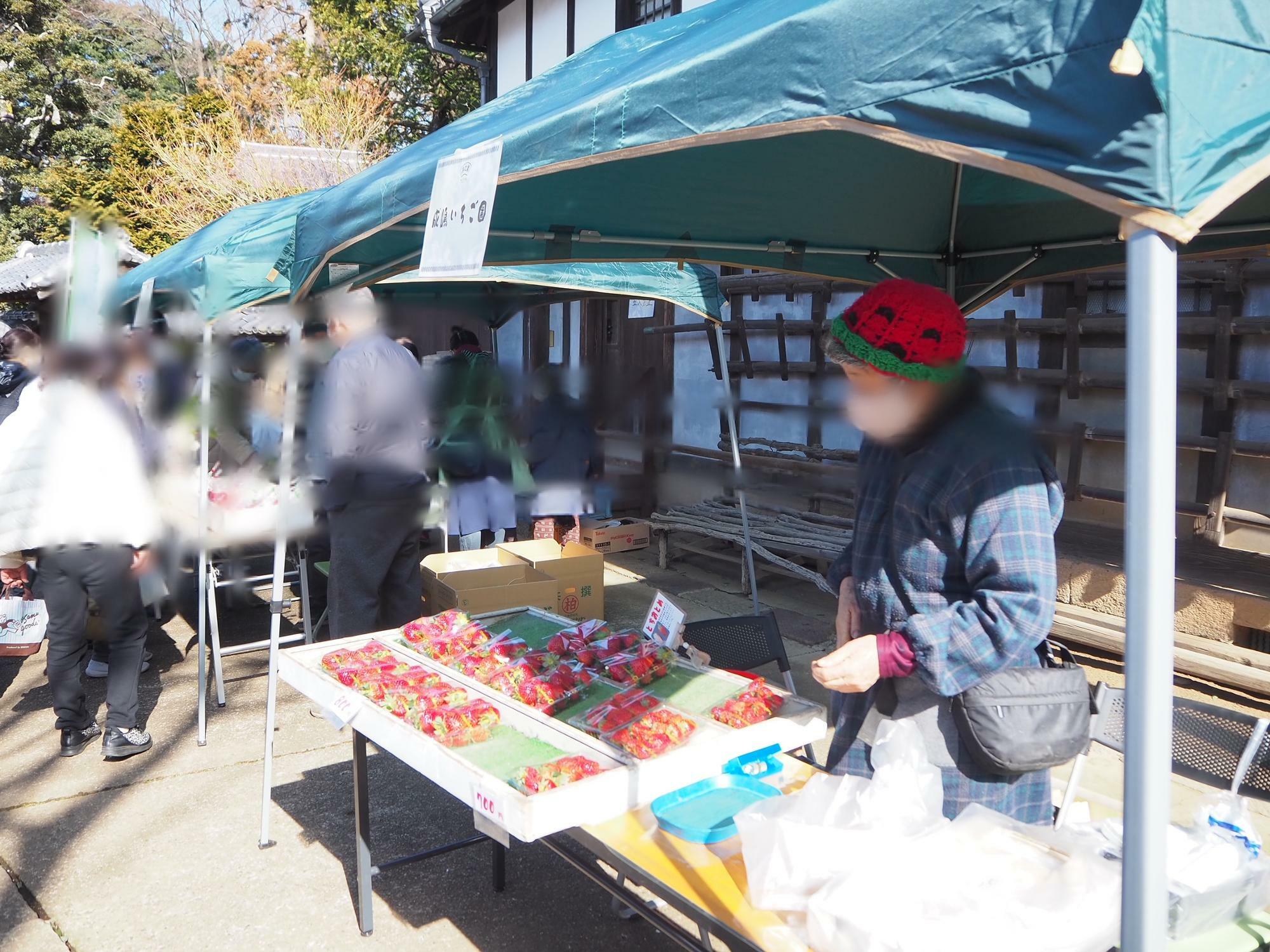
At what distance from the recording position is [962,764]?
1.88m

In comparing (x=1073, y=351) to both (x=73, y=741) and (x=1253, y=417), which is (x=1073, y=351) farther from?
(x=73, y=741)

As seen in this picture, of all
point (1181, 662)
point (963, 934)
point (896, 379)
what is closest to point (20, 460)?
point (896, 379)

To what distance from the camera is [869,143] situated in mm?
2889

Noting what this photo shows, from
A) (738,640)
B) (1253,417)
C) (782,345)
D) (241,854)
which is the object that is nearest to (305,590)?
(241,854)

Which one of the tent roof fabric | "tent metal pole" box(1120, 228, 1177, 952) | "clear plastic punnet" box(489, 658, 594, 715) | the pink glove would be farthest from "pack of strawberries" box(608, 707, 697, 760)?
the tent roof fabric

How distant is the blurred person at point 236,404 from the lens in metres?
5.88

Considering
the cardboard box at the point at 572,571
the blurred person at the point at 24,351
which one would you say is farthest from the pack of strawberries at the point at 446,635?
the blurred person at the point at 24,351

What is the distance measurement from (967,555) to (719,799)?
792mm

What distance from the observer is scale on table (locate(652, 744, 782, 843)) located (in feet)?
6.34

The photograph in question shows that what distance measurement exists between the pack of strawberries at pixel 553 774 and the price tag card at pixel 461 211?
1108mm

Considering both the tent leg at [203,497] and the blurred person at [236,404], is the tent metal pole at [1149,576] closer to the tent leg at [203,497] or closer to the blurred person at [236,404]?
the tent leg at [203,497]

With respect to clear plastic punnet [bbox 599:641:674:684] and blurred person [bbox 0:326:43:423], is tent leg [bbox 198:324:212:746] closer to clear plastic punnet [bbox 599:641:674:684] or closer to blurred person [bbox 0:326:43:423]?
blurred person [bbox 0:326:43:423]

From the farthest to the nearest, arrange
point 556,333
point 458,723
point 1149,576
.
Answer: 1. point 556,333
2. point 458,723
3. point 1149,576

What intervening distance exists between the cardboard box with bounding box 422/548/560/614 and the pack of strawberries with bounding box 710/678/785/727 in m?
2.57
